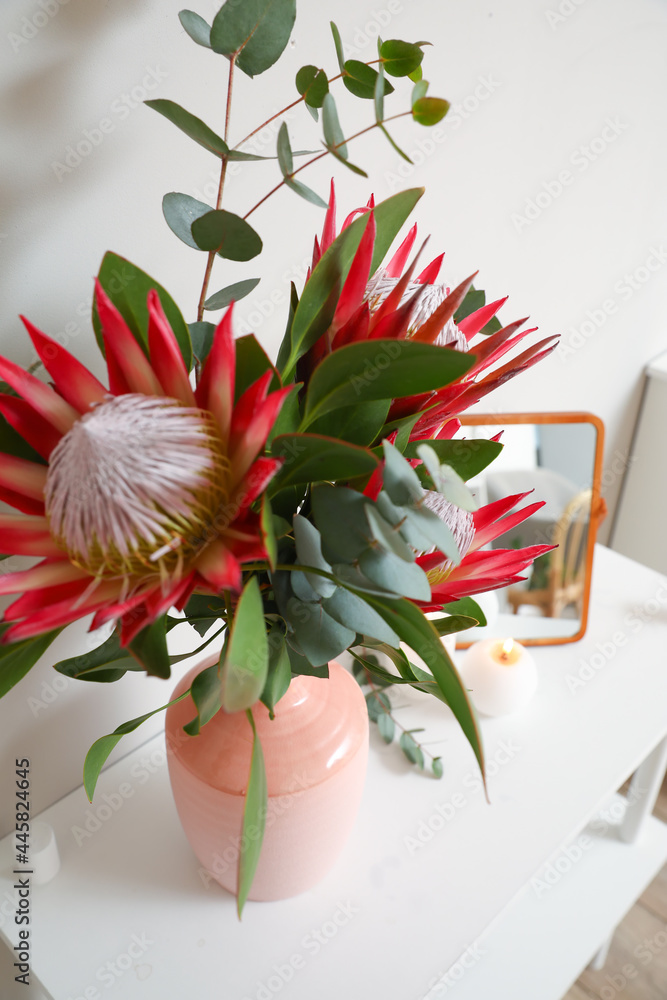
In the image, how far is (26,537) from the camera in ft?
1.31

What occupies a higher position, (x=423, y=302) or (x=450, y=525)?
(x=423, y=302)

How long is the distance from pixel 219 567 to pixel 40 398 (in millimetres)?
134

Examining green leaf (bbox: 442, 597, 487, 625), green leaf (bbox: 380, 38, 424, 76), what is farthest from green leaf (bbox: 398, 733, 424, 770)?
green leaf (bbox: 380, 38, 424, 76)

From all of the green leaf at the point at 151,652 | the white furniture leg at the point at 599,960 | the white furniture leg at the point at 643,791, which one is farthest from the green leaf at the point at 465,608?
the white furniture leg at the point at 599,960

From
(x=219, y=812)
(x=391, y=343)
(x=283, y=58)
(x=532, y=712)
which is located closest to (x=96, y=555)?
(x=391, y=343)

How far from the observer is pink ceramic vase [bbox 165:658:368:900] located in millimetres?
561

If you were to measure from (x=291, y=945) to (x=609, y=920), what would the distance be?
481 mm

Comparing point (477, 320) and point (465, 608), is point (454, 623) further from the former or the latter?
point (477, 320)

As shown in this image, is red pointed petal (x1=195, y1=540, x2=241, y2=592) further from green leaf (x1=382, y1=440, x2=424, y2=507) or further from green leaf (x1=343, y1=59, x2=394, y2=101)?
green leaf (x1=343, y1=59, x2=394, y2=101)

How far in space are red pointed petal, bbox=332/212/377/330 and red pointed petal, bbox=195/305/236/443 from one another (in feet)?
0.26

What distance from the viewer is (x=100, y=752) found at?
0.52 metres

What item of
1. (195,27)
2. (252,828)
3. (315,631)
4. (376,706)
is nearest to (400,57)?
(195,27)

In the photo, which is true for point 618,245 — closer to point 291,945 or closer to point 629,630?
point 629,630

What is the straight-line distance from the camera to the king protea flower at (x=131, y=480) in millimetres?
351
